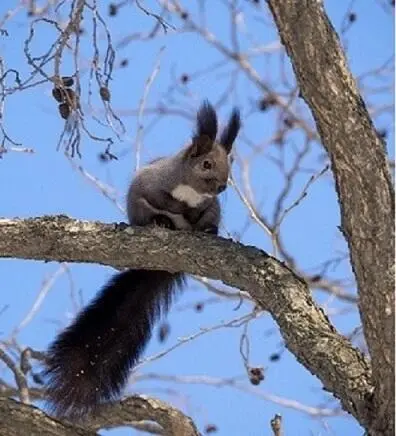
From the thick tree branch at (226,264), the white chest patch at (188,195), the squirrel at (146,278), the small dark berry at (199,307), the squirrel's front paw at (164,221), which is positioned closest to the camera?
the thick tree branch at (226,264)

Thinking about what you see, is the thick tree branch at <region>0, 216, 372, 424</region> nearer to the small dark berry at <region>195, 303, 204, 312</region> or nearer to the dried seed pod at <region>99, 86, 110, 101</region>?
the dried seed pod at <region>99, 86, 110, 101</region>

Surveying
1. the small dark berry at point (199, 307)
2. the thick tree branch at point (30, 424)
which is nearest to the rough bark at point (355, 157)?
the thick tree branch at point (30, 424)

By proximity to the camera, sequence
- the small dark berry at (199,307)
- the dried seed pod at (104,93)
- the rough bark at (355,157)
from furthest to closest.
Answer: the small dark berry at (199,307) → the dried seed pod at (104,93) → the rough bark at (355,157)

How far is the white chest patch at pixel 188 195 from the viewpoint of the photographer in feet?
12.1

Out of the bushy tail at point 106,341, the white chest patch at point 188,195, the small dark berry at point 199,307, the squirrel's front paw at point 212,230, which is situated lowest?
the bushy tail at point 106,341

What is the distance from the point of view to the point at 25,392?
378 centimetres

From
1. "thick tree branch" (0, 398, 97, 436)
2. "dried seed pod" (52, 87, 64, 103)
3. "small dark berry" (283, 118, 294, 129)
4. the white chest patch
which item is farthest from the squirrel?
"small dark berry" (283, 118, 294, 129)

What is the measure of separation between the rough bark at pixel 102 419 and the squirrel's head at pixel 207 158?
29.2 inches

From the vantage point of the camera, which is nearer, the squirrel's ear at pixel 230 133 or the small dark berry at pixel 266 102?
the squirrel's ear at pixel 230 133

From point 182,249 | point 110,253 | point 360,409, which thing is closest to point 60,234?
point 110,253

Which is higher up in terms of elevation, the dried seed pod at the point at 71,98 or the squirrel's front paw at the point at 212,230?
the squirrel's front paw at the point at 212,230

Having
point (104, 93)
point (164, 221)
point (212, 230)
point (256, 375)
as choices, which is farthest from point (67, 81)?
point (256, 375)

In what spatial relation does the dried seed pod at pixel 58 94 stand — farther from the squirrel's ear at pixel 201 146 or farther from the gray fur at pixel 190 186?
the squirrel's ear at pixel 201 146

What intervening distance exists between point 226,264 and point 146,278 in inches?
24.2
